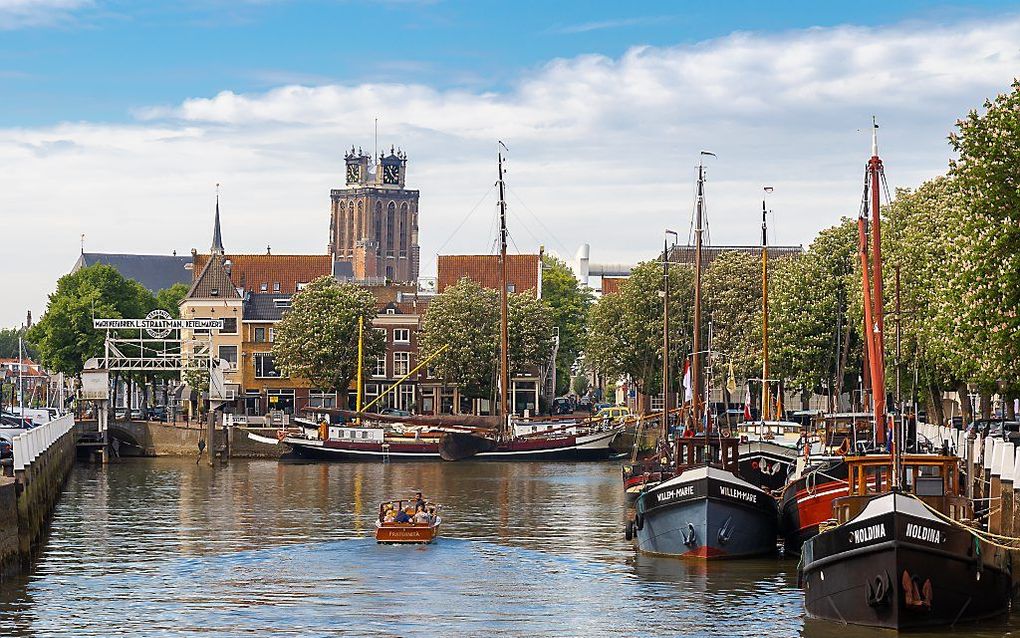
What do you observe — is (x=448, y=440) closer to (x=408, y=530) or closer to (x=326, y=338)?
(x=326, y=338)

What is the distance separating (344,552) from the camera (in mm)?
52594

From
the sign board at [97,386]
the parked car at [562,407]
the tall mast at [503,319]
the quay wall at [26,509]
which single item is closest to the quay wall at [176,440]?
the sign board at [97,386]

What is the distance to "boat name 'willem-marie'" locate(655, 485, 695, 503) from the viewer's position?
156 ft

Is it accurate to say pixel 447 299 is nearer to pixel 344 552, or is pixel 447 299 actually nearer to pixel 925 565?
pixel 344 552

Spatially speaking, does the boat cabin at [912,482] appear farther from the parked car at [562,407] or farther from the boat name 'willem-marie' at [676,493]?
the parked car at [562,407]

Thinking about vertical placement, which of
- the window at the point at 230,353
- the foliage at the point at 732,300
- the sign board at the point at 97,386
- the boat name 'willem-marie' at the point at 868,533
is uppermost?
the foliage at the point at 732,300

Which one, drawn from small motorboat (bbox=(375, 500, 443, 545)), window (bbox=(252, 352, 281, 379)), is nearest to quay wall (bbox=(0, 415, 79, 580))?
small motorboat (bbox=(375, 500, 443, 545))

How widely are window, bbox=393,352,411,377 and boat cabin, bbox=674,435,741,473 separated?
82.5 meters

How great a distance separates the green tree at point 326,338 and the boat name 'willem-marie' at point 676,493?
79413 mm

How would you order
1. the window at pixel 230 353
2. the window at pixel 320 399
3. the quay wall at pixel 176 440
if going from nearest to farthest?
the quay wall at pixel 176 440 < the window at pixel 320 399 < the window at pixel 230 353

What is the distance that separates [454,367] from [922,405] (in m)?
36.9

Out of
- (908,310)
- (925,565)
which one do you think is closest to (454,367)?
(908,310)

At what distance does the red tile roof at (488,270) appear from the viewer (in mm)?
158500

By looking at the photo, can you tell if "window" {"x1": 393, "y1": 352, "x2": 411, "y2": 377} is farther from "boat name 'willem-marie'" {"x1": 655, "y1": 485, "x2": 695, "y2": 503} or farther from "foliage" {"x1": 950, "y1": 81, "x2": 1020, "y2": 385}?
"boat name 'willem-marie'" {"x1": 655, "y1": 485, "x2": 695, "y2": 503}
